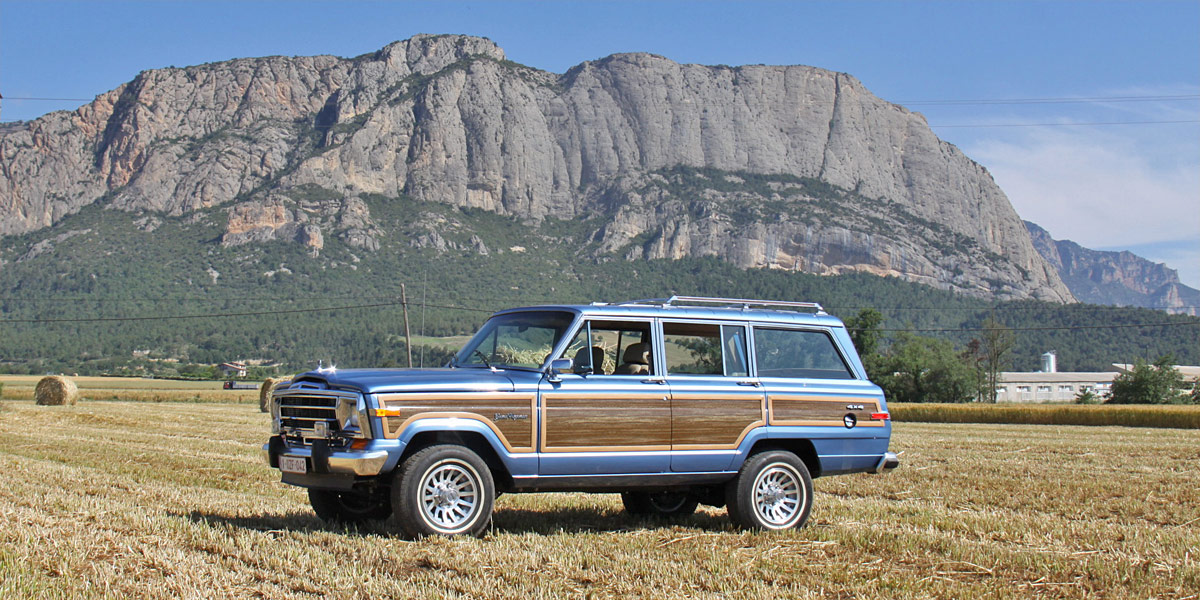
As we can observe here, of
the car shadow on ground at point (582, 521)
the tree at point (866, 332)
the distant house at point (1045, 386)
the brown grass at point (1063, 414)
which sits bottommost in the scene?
the distant house at point (1045, 386)

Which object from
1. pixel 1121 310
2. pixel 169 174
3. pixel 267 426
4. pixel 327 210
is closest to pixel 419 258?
pixel 327 210

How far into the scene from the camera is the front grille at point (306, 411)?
8.70 meters

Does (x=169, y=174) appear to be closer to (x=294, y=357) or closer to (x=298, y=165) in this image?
(x=298, y=165)

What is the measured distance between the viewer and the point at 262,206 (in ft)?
518

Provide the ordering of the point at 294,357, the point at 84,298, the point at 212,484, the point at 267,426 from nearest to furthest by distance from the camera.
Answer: the point at 212,484 → the point at 267,426 → the point at 294,357 → the point at 84,298

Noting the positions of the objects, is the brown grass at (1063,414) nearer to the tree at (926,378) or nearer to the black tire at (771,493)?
the tree at (926,378)

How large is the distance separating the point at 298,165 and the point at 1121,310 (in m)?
135

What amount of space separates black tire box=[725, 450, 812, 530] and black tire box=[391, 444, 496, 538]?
98.7 inches

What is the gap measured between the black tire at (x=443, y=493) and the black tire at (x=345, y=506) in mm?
1207

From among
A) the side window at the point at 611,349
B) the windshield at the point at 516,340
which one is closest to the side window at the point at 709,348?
the side window at the point at 611,349

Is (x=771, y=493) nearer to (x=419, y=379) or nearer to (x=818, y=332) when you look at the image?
(x=818, y=332)

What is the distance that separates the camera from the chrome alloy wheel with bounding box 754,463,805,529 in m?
9.88

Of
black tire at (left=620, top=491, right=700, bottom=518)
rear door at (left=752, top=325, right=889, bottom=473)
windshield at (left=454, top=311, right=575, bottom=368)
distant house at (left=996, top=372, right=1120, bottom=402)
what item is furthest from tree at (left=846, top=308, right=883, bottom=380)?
windshield at (left=454, top=311, right=575, bottom=368)

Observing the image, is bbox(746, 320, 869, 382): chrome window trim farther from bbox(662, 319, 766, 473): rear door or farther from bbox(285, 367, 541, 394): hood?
bbox(285, 367, 541, 394): hood
